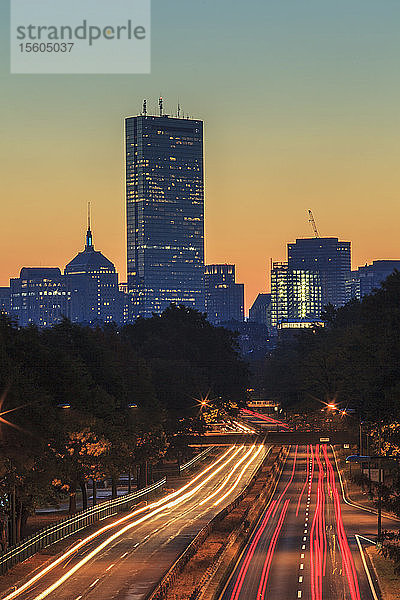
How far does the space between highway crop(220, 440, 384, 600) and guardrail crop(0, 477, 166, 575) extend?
41.5 feet

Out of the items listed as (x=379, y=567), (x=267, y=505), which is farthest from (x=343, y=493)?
(x=379, y=567)

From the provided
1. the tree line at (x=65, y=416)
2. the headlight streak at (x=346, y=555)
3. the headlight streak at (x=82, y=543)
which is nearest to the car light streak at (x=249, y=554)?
the headlight streak at (x=346, y=555)

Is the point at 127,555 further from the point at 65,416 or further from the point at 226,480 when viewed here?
the point at 226,480

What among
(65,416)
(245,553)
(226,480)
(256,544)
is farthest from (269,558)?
(226,480)

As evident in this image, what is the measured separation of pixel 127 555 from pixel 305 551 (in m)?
13.7

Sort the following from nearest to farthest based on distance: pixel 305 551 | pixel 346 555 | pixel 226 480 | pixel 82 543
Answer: pixel 346 555
pixel 82 543
pixel 305 551
pixel 226 480

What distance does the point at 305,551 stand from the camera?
85.6 metres

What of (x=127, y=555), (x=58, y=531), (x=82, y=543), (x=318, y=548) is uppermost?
(x=58, y=531)

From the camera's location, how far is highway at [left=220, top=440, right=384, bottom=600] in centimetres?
6806

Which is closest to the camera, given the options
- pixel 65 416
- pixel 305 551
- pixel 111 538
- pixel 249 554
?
pixel 249 554

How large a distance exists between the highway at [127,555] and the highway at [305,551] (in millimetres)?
4665

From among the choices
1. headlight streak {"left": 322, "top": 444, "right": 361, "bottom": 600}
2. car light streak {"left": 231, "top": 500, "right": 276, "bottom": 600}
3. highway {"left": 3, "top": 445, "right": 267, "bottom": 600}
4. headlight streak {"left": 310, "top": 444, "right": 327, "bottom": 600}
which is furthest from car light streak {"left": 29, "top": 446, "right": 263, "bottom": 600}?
headlight streak {"left": 322, "top": 444, "right": 361, "bottom": 600}

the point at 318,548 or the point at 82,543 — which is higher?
the point at 82,543

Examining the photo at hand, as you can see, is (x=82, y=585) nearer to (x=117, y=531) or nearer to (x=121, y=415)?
(x=117, y=531)
